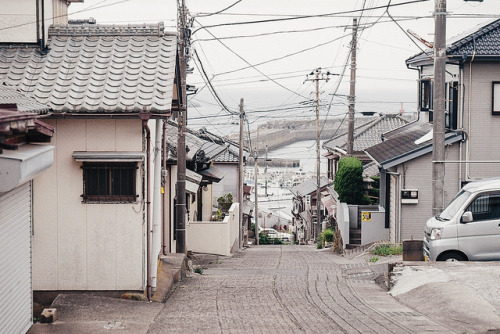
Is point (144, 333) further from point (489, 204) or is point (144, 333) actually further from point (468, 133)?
point (468, 133)

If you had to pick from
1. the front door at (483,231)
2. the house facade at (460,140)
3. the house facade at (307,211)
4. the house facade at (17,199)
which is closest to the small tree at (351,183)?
the house facade at (460,140)

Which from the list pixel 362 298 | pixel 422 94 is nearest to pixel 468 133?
pixel 422 94

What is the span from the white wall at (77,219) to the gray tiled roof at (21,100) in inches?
27.9

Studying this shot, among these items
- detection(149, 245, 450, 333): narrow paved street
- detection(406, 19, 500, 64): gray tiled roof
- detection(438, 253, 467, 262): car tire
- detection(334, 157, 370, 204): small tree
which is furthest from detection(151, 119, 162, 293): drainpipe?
detection(334, 157, 370, 204): small tree

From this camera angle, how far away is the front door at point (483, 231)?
14555 millimetres

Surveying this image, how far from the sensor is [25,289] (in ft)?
29.3

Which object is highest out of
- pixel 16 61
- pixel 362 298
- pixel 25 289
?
pixel 16 61

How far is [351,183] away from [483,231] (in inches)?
504

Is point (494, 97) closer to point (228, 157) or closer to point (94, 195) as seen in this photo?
point (94, 195)

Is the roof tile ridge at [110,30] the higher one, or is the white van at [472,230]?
the roof tile ridge at [110,30]

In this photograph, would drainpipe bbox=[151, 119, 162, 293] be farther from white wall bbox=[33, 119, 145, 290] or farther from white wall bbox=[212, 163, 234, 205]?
white wall bbox=[212, 163, 234, 205]

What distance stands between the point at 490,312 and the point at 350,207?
54.5ft

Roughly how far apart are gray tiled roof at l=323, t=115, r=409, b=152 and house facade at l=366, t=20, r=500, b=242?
16.2 m

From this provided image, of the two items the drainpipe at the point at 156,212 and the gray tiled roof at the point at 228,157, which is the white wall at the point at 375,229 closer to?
the drainpipe at the point at 156,212
